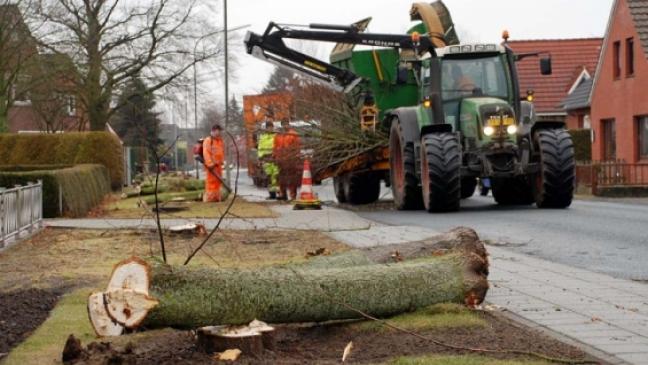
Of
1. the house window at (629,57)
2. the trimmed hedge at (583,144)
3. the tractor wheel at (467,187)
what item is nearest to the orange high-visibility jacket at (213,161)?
the tractor wheel at (467,187)

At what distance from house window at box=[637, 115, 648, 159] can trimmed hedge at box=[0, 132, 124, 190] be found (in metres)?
18.1

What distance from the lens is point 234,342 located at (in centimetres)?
616

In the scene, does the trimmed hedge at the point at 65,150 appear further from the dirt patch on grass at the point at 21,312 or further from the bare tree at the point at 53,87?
the dirt patch on grass at the point at 21,312

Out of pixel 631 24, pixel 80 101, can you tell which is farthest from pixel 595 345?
pixel 80 101

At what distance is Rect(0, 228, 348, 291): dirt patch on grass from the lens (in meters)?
10.4

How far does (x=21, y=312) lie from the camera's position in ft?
26.9

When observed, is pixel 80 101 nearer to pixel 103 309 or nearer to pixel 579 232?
pixel 579 232

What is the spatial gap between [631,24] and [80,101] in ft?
77.0

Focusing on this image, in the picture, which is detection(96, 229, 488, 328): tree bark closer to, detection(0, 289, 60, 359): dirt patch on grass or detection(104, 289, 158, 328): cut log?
detection(104, 289, 158, 328): cut log

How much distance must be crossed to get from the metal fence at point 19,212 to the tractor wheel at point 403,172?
6.71 metres

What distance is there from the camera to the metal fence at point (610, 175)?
1232 inches

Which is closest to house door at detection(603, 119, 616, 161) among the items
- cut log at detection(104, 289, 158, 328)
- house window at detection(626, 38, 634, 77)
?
house window at detection(626, 38, 634, 77)

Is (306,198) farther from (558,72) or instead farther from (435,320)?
(558,72)

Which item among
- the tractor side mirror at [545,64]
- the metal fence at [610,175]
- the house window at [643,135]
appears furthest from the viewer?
the house window at [643,135]
